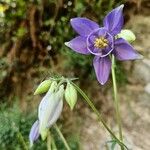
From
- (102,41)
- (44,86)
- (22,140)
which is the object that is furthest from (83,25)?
(22,140)

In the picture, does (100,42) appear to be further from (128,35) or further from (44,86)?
(44,86)

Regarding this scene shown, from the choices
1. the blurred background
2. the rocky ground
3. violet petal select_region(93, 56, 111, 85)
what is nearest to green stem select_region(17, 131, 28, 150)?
the blurred background

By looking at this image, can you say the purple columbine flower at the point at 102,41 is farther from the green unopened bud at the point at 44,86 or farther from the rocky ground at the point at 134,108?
the rocky ground at the point at 134,108

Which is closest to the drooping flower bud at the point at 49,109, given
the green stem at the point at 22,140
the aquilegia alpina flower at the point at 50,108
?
the aquilegia alpina flower at the point at 50,108

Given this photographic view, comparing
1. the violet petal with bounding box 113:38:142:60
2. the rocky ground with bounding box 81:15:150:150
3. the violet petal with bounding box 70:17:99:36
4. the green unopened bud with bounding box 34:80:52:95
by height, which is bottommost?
the rocky ground with bounding box 81:15:150:150

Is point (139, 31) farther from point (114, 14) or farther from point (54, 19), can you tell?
point (114, 14)

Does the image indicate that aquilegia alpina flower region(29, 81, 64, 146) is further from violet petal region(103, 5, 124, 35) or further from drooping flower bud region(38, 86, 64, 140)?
violet petal region(103, 5, 124, 35)

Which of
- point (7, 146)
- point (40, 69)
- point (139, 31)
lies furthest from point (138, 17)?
point (7, 146)
